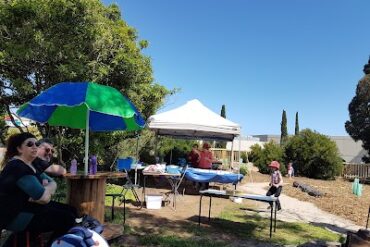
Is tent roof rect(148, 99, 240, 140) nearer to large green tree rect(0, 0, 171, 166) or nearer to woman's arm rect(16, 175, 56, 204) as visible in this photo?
large green tree rect(0, 0, 171, 166)

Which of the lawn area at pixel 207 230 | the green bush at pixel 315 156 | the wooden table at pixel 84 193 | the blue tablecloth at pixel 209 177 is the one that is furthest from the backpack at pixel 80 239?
the green bush at pixel 315 156

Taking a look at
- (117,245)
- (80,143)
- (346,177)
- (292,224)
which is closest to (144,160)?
(80,143)

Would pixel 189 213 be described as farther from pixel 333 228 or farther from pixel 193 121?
pixel 193 121

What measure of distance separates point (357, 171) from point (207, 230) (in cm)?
2127

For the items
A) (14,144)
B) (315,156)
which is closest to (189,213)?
(14,144)

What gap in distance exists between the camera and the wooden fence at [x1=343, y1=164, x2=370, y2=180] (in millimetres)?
25625

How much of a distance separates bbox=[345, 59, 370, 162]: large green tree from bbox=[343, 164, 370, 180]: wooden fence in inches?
150

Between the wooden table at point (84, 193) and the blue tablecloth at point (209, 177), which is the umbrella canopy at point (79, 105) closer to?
the wooden table at point (84, 193)

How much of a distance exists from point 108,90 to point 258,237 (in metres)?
3.72

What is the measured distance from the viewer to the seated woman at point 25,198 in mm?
3775

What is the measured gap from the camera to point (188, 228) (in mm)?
7438

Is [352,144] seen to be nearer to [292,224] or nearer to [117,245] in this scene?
[292,224]

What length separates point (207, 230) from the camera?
7.39m

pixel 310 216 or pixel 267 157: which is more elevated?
pixel 267 157
